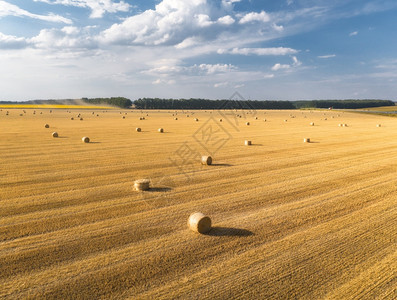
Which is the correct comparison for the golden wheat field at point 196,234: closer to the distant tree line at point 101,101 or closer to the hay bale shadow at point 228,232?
the hay bale shadow at point 228,232

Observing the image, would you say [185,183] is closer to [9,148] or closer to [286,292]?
[286,292]

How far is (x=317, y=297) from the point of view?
4898 millimetres

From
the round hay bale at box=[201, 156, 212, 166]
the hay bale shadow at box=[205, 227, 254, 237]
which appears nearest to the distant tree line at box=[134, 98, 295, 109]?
the round hay bale at box=[201, 156, 212, 166]

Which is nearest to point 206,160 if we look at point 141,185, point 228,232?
point 141,185

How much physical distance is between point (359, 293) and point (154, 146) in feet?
52.9

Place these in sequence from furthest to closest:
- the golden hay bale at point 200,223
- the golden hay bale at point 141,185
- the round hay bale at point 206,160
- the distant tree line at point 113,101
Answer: the distant tree line at point 113,101, the round hay bale at point 206,160, the golden hay bale at point 141,185, the golden hay bale at point 200,223

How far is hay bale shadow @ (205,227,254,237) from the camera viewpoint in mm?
7109

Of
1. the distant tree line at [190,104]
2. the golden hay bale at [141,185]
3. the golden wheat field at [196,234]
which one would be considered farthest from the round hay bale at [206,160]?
the distant tree line at [190,104]

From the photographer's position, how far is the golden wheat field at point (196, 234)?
5.15m

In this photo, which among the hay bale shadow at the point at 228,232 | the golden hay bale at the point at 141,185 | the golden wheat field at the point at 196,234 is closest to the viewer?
the golden wheat field at the point at 196,234

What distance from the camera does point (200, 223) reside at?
6980 mm

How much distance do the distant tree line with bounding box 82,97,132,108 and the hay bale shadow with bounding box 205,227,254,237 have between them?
140m

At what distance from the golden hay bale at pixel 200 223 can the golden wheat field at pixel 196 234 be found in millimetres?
179

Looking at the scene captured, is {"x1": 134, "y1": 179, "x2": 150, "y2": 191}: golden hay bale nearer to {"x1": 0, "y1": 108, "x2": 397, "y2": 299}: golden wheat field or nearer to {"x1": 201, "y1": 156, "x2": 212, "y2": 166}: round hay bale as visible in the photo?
{"x1": 0, "y1": 108, "x2": 397, "y2": 299}: golden wheat field
